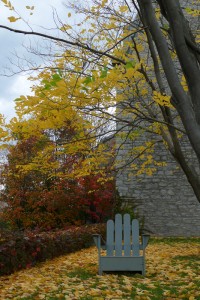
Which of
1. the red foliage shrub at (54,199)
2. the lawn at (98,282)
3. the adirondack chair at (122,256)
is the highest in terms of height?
the red foliage shrub at (54,199)

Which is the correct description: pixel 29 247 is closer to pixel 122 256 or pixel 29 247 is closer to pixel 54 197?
pixel 122 256

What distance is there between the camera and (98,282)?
18.0 ft

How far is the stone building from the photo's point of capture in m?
13.4

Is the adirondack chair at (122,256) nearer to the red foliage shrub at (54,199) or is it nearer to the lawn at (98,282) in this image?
the lawn at (98,282)

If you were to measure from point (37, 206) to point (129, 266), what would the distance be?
6.73 meters

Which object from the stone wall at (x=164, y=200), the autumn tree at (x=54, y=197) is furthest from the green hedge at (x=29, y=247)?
the stone wall at (x=164, y=200)

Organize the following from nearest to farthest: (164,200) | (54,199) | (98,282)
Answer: (98,282), (54,199), (164,200)

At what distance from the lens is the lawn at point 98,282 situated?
182 inches

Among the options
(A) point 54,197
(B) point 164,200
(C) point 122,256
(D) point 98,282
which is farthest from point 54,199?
(D) point 98,282

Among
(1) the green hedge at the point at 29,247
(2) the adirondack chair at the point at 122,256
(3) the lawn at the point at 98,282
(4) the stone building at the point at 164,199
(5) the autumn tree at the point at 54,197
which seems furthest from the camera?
(4) the stone building at the point at 164,199

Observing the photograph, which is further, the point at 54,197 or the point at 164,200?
the point at 164,200

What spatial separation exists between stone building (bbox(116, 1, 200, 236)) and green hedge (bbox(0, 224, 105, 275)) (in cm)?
427

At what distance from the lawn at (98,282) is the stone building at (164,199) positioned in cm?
542

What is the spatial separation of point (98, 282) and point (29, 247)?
2183 mm
